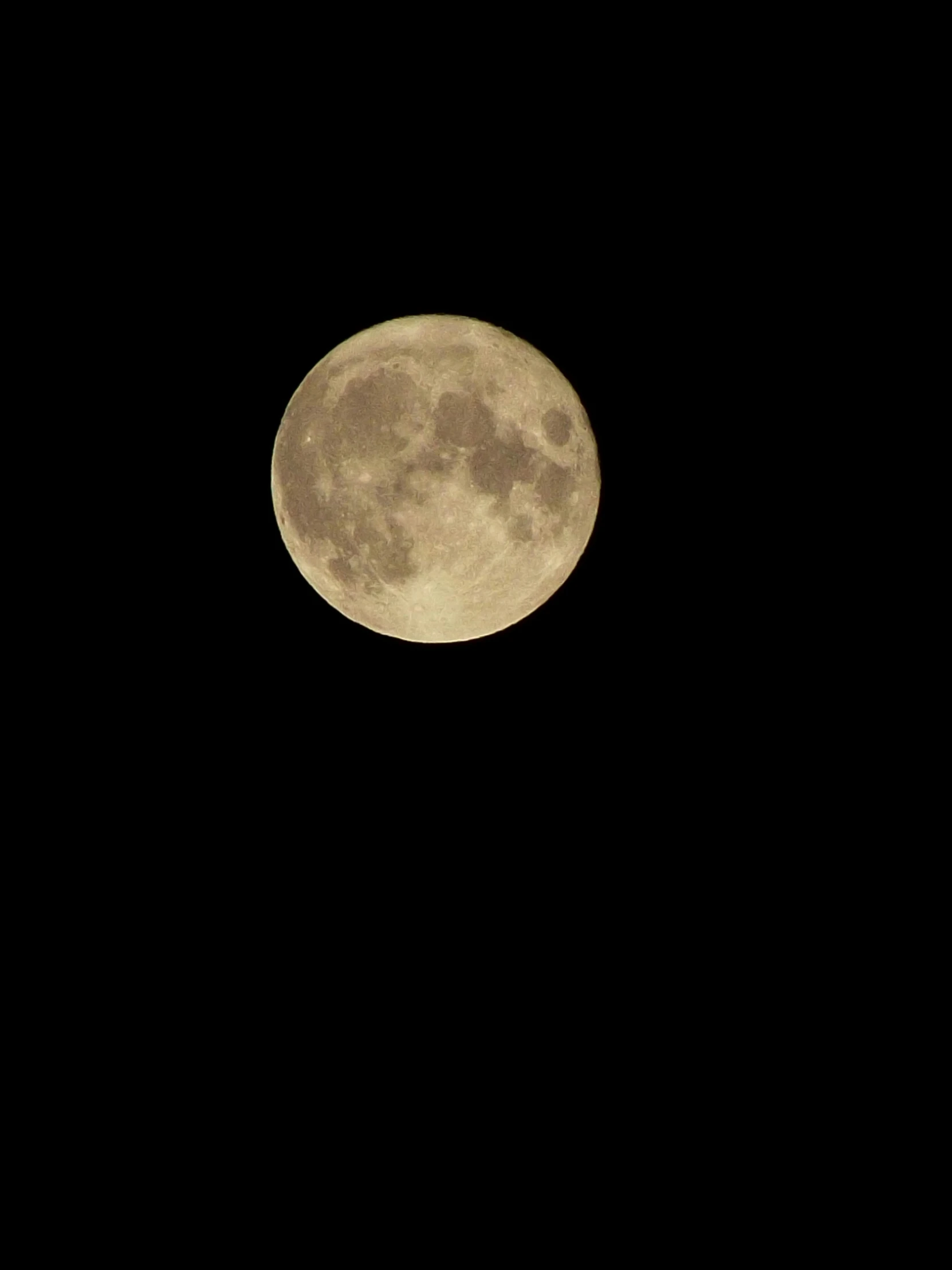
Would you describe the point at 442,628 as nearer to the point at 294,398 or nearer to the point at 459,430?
the point at 459,430

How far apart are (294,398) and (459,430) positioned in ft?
3.41

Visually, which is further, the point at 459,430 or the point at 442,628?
the point at 442,628

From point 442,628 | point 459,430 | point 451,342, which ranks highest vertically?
point 451,342

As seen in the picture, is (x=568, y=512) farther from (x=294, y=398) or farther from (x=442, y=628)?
(x=294, y=398)

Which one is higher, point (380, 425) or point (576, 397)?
point (576, 397)

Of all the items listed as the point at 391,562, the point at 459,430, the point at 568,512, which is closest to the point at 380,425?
the point at 459,430

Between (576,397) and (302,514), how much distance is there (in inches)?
58.0

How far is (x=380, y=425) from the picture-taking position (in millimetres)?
4004

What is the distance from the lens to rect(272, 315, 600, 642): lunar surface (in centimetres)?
400

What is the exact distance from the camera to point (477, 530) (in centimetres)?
407

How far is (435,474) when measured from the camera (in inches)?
156

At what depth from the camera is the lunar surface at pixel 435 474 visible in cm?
400

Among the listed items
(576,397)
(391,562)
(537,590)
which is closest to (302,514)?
(391,562)

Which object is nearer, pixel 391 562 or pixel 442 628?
pixel 391 562
